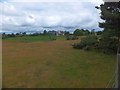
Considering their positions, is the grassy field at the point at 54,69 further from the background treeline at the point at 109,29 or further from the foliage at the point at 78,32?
the foliage at the point at 78,32

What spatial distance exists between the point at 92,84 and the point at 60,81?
1468 mm

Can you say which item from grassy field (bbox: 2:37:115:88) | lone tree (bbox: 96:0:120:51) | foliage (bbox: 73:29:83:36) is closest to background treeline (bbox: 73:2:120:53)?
lone tree (bbox: 96:0:120:51)

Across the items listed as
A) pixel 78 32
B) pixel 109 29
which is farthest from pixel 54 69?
pixel 78 32

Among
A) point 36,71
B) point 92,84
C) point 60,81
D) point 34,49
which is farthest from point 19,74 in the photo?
point 34,49

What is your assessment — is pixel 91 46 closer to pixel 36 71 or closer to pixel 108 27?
pixel 108 27

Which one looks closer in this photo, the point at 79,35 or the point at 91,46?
the point at 91,46

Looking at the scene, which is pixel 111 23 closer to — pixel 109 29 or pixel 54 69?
pixel 109 29

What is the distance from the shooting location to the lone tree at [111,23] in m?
14.5

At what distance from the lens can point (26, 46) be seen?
19109 mm

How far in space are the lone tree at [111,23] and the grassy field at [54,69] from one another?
108 cm

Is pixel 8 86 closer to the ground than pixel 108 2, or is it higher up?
closer to the ground

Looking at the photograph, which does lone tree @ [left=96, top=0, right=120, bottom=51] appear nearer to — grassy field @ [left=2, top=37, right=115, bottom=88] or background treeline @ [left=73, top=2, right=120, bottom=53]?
background treeline @ [left=73, top=2, right=120, bottom=53]

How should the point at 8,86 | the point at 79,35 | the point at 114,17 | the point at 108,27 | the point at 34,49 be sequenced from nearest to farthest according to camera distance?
1. the point at 8,86
2. the point at 114,17
3. the point at 108,27
4. the point at 34,49
5. the point at 79,35

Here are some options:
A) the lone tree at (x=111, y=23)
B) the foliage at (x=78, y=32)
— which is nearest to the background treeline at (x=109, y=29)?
the lone tree at (x=111, y=23)
